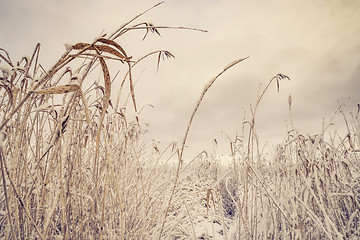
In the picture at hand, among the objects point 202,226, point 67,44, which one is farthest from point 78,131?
point 202,226

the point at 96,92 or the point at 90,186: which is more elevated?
the point at 96,92

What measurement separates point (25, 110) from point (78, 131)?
0.80 feet

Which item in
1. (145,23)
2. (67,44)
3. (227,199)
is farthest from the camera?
(227,199)

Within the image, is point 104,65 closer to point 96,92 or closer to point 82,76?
point 82,76

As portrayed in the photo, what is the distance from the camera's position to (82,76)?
31.7 inches

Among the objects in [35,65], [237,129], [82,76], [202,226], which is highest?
[237,129]

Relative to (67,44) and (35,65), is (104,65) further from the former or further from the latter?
(35,65)

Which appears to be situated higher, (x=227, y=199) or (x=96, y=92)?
(x=96, y=92)

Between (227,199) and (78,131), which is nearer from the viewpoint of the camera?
(78,131)

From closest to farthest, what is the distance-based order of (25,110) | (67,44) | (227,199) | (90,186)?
(67,44)
(25,110)
(90,186)
(227,199)

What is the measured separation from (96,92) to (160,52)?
85cm

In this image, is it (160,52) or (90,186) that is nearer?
(160,52)

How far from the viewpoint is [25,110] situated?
87 centimetres

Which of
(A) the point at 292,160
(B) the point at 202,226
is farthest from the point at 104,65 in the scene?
(B) the point at 202,226
